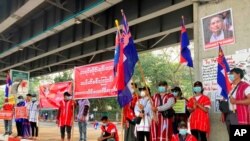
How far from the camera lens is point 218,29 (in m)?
7.55

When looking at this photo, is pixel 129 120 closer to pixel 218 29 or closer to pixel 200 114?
pixel 200 114

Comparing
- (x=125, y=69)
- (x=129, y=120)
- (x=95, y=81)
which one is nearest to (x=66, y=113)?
(x=95, y=81)

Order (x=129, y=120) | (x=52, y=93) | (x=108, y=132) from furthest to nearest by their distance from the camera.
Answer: (x=52, y=93) → (x=108, y=132) → (x=129, y=120)

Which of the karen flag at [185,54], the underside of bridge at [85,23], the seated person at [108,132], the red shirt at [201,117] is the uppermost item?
the underside of bridge at [85,23]

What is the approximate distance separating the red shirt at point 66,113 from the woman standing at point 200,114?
5.42m

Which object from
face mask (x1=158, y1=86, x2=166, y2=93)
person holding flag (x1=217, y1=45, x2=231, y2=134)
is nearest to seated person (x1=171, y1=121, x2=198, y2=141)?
person holding flag (x1=217, y1=45, x2=231, y2=134)

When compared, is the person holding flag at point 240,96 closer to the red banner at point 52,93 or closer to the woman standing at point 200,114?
the woman standing at point 200,114

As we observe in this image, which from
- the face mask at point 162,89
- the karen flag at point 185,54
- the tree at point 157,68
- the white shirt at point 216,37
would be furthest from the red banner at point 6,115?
the tree at point 157,68

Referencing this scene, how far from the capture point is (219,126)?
7355 mm

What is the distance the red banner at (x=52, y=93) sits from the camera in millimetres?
14492

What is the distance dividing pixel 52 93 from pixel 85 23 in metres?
3.48

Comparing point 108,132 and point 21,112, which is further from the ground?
point 21,112

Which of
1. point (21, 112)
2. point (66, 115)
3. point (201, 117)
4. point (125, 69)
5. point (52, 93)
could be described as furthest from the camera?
point (52, 93)

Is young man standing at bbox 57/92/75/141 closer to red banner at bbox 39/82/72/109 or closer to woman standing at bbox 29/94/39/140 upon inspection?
red banner at bbox 39/82/72/109
